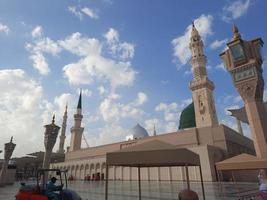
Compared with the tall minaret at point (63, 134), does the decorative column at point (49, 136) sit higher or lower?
lower

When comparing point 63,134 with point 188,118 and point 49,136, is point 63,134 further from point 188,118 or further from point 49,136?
point 49,136

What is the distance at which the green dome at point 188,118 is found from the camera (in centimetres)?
5916

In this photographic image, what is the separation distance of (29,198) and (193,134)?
34.1 metres

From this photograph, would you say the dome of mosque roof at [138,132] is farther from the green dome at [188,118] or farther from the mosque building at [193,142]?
the green dome at [188,118]

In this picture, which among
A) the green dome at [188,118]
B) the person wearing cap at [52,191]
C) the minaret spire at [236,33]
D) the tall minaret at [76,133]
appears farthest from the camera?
the tall minaret at [76,133]

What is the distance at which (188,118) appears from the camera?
60.2m

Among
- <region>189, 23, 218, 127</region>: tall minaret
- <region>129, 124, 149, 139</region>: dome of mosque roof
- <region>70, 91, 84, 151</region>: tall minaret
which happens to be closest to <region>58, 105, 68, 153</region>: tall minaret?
<region>70, 91, 84, 151</region>: tall minaret

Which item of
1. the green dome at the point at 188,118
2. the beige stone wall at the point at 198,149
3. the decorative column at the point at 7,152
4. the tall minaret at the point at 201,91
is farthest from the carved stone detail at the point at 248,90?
the green dome at the point at 188,118

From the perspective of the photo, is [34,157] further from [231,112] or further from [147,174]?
[231,112]

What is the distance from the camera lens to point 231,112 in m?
29.7

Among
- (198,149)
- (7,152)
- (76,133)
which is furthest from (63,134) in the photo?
(198,149)

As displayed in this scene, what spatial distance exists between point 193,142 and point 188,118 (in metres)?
23.0

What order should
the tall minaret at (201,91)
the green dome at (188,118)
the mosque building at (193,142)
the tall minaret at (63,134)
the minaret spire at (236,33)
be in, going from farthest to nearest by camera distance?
the tall minaret at (63,134) → the green dome at (188,118) → the tall minaret at (201,91) → the mosque building at (193,142) → the minaret spire at (236,33)

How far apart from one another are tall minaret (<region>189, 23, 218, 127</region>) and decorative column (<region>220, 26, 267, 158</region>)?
35.3m
